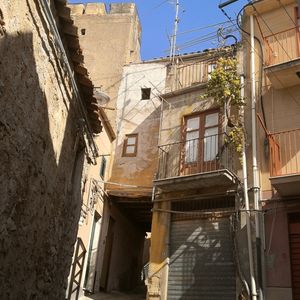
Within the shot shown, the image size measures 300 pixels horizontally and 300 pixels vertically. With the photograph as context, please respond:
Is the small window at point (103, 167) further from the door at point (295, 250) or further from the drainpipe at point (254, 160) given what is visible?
the door at point (295, 250)

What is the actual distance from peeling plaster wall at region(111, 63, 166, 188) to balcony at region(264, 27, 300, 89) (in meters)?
4.92

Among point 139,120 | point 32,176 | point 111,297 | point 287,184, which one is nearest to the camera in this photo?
point 32,176

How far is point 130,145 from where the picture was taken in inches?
632

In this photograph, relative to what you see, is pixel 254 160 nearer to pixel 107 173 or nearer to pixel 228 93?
pixel 228 93

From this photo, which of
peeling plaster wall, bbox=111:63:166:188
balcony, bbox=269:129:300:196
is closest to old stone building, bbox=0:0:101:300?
balcony, bbox=269:129:300:196

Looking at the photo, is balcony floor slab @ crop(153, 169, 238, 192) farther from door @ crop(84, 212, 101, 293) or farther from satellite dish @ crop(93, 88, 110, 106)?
satellite dish @ crop(93, 88, 110, 106)

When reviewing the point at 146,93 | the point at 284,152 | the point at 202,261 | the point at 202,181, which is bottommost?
the point at 202,261

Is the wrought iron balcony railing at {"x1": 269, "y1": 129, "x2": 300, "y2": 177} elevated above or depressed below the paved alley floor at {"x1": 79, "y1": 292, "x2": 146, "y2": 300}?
above

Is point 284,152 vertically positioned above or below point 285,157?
above

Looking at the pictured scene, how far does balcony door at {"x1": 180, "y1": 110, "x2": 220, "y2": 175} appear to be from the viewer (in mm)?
12508

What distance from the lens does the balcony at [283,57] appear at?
37.6 ft

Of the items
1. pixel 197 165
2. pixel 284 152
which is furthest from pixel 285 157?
pixel 197 165

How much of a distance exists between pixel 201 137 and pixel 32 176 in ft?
26.8

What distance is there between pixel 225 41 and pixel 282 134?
4.80 metres
